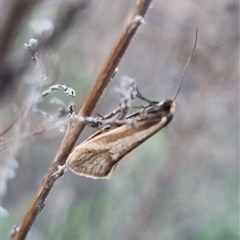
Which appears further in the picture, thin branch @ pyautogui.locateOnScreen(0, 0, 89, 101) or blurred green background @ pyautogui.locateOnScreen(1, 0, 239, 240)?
blurred green background @ pyautogui.locateOnScreen(1, 0, 239, 240)

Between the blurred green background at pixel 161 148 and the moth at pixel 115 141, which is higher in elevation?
the blurred green background at pixel 161 148

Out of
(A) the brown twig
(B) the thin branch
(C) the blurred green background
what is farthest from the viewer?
(C) the blurred green background

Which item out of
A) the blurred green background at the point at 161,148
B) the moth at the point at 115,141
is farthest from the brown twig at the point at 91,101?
the blurred green background at the point at 161,148

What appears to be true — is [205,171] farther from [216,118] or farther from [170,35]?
[170,35]

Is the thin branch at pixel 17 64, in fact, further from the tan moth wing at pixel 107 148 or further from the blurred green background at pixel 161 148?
the blurred green background at pixel 161 148

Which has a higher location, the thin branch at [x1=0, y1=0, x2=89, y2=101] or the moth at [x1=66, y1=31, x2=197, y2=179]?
the thin branch at [x1=0, y1=0, x2=89, y2=101]

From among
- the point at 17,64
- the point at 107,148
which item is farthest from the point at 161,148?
the point at 107,148

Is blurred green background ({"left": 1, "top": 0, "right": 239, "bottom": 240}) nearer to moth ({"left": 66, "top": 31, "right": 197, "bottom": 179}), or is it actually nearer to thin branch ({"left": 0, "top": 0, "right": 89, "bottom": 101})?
thin branch ({"left": 0, "top": 0, "right": 89, "bottom": 101})

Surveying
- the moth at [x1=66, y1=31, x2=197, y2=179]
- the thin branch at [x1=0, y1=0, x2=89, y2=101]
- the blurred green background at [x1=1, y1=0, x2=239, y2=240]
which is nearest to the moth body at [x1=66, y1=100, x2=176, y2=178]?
the moth at [x1=66, y1=31, x2=197, y2=179]

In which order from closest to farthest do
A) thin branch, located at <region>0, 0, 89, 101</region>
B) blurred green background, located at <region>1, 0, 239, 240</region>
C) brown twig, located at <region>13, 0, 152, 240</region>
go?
brown twig, located at <region>13, 0, 152, 240</region> → thin branch, located at <region>0, 0, 89, 101</region> → blurred green background, located at <region>1, 0, 239, 240</region>
